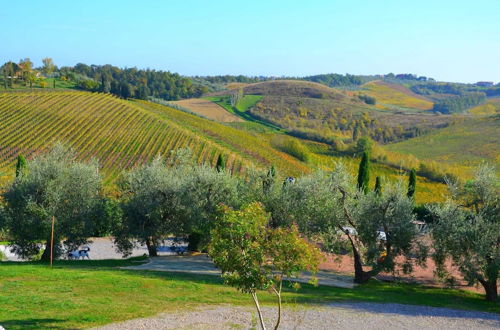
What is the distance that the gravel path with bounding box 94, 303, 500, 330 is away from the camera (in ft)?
55.6

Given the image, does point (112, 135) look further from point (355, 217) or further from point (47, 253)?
point (355, 217)

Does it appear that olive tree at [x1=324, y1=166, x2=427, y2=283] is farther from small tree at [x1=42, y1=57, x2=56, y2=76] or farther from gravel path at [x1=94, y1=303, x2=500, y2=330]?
small tree at [x1=42, y1=57, x2=56, y2=76]

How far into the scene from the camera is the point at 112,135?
243 feet

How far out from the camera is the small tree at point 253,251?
12.5 meters

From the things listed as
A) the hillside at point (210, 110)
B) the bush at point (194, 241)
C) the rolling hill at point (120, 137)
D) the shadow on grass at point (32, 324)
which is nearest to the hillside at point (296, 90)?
the hillside at point (210, 110)

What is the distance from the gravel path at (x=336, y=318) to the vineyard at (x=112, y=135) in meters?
42.0

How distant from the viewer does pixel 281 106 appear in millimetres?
144625

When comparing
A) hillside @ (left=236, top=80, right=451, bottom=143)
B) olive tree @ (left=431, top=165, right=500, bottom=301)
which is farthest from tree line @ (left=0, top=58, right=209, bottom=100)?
olive tree @ (left=431, top=165, right=500, bottom=301)

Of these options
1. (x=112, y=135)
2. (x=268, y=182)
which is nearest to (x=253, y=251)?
(x=268, y=182)

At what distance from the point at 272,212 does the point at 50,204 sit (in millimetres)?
13622

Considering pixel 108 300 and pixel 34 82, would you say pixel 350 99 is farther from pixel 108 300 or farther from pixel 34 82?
pixel 108 300

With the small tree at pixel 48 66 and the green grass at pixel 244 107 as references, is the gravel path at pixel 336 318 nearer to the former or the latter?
the green grass at pixel 244 107

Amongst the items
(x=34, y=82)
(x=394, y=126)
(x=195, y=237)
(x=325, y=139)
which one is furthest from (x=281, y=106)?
(x=195, y=237)

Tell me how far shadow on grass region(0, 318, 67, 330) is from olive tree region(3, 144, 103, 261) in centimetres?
1294
